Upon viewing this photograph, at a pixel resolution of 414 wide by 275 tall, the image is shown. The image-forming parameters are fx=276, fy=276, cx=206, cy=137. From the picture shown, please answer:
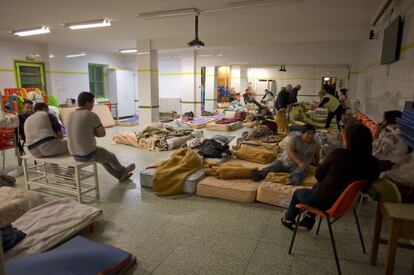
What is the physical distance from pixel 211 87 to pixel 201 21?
6173 mm

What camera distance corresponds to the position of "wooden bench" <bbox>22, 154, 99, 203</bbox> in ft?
11.6

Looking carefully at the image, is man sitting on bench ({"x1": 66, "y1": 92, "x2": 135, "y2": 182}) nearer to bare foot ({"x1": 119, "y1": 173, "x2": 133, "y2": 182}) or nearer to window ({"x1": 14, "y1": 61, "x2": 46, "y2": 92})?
bare foot ({"x1": 119, "y1": 173, "x2": 133, "y2": 182})

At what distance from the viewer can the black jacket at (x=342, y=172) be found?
2.09 meters

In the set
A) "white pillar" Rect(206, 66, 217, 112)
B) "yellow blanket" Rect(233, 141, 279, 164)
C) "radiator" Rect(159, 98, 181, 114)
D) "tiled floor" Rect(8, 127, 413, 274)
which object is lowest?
"tiled floor" Rect(8, 127, 413, 274)

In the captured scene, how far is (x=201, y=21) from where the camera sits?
256 inches

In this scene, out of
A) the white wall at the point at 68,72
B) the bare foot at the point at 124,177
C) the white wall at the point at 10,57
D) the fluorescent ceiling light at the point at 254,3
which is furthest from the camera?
the white wall at the point at 68,72

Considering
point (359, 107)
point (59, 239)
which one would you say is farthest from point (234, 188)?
point (359, 107)

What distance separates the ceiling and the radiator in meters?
4.27

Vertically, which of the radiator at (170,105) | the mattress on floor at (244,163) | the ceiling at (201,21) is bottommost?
the mattress on floor at (244,163)

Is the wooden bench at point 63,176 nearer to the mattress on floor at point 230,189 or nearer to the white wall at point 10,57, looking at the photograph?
the mattress on floor at point 230,189

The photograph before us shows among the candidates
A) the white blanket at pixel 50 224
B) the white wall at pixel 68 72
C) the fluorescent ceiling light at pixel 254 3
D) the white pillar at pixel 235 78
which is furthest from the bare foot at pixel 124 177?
the white pillar at pixel 235 78

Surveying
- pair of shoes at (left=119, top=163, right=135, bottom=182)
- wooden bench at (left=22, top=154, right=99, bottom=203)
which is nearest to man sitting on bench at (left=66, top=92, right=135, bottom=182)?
wooden bench at (left=22, top=154, right=99, bottom=203)

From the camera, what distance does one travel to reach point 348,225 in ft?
9.77

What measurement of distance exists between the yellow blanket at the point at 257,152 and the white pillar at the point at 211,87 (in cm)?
761
